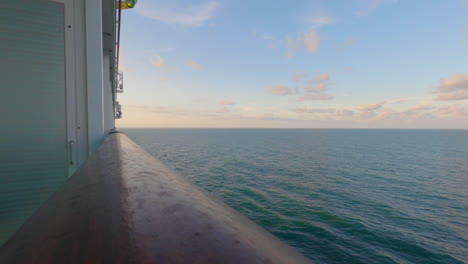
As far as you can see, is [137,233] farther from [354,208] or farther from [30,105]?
[354,208]

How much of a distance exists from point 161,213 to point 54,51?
4143mm

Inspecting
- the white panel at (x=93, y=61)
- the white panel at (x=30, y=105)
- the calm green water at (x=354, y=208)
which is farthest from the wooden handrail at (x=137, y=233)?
the calm green water at (x=354, y=208)

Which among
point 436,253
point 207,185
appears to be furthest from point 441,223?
point 207,185

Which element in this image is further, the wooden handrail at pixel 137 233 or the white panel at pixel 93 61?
the white panel at pixel 93 61

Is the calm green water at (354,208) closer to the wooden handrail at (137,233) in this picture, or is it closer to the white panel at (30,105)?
the white panel at (30,105)

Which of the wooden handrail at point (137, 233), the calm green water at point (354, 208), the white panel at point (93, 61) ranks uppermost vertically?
the white panel at point (93, 61)

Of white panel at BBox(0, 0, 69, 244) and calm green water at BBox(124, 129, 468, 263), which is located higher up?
white panel at BBox(0, 0, 69, 244)

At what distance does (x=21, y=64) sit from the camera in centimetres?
333

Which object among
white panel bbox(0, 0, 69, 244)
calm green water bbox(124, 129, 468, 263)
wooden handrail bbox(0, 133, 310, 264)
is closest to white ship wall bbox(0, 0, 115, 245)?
white panel bbox(0, 0, 69, 244)

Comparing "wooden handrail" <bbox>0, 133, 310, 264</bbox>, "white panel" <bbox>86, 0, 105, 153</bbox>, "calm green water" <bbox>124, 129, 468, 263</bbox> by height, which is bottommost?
"calm green water" <bbox>124, 129, 468, 263</bbox>

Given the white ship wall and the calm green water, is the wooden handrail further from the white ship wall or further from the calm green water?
the calm green water

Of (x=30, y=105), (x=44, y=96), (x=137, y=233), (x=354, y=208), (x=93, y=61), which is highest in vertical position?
(x=93, y=61)

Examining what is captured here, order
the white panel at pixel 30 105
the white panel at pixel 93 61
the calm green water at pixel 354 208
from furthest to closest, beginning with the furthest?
the calm green water at pixel 354 208
the white panel at pixel 93 61
the white panel at pixel 30 105

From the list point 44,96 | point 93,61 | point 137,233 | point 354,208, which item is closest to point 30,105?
point 44,96
